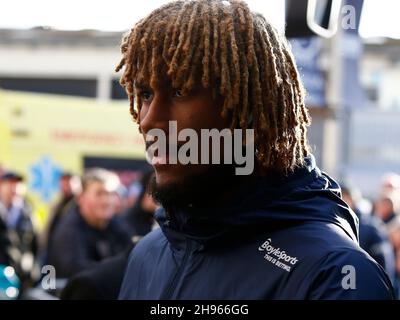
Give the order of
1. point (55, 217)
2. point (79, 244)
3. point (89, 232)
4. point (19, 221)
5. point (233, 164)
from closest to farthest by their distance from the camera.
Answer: point (233, 164) → point (79, 244) → point (89, 232) → point (55, 217) → point (19, 221)

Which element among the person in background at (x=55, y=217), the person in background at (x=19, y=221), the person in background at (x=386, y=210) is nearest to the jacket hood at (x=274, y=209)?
the person in background at (x=55, y=217)

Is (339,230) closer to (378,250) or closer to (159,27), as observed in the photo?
(159,27)

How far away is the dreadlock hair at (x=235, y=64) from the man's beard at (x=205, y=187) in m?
0.08

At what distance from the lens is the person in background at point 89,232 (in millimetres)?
5805

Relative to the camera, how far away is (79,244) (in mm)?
5926

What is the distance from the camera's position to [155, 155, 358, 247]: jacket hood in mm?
1881

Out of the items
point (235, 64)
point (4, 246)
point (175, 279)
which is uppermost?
point (235, 64)

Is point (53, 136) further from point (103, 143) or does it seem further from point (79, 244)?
point (79, 244)

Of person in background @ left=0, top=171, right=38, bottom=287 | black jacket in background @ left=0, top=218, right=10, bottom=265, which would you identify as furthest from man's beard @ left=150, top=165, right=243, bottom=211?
person in background @ left=0, top=171, right=38, bottom=287

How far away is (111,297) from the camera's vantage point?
3.28 meters

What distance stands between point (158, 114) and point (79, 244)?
415 centimetres
